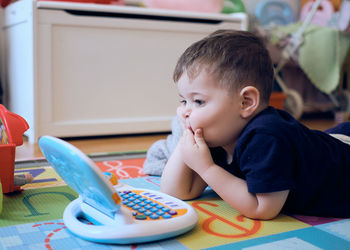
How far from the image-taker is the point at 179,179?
2.55ft

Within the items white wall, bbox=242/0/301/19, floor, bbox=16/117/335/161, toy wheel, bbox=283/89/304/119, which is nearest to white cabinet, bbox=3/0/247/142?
floor, bbox=16/117/335/161

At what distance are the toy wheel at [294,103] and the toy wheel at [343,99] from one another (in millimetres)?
321

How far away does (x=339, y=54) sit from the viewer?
2146 mm

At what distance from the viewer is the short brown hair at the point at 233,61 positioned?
2.27 ft

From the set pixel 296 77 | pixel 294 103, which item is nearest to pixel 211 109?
pixel 294 103

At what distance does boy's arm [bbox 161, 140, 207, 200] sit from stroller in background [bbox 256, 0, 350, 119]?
1.58 meters

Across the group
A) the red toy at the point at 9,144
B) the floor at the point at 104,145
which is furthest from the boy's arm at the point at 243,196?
the floor at the point at 104,145

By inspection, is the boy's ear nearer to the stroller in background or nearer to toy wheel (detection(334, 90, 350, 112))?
the stroller in background

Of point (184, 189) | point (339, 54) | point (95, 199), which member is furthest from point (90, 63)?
point (339, 54)

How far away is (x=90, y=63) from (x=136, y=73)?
194mm

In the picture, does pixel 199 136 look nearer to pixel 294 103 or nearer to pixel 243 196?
pixel 243 196

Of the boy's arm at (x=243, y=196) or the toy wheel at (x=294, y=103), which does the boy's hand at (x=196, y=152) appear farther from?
the toy wheel at (x=294, y=103)

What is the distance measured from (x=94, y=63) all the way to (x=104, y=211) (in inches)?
41.9

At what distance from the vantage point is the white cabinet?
1483 millimetres
